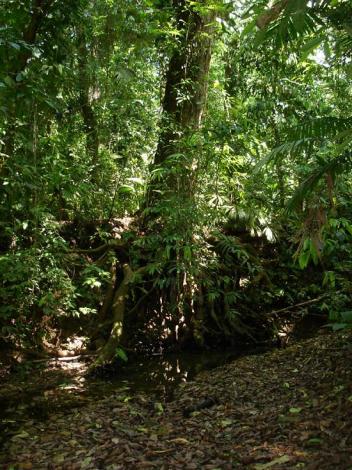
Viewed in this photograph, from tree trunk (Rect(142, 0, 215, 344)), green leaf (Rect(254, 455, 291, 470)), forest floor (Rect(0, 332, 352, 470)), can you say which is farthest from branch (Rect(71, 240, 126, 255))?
green leaf (Rect(254, 455, 291, 470))

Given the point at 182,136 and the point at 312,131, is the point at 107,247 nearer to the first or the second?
the point at 182,136

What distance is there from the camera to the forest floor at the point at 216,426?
3.53m

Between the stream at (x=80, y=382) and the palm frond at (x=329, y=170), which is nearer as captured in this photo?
the palm frond at (x=329, y=170)

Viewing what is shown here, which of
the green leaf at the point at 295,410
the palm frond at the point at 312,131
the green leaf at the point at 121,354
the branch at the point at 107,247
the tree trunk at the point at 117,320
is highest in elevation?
the palm frond at the point at 312,131

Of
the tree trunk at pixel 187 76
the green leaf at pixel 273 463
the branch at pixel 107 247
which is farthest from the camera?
the branch at pixel 107 247

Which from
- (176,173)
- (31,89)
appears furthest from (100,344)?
(31,89)

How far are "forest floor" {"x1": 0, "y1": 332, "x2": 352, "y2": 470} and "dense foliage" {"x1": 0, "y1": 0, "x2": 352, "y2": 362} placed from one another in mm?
1234

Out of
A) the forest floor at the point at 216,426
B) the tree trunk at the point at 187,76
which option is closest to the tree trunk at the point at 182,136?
the tree trunk at the point at 187,76

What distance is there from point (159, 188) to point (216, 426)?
13.5ft

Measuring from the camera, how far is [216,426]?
172 inches

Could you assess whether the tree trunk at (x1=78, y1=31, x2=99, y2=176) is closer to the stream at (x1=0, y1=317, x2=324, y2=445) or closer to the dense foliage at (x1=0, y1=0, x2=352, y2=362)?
the dense foliage at (x1=0, y1=0, x2=352, y2=362)

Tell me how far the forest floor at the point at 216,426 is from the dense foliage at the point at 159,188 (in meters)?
1.23

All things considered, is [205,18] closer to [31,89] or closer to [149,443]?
[31,89]

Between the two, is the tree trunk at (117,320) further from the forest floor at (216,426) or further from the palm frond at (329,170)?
the palm frond at (329,170)
